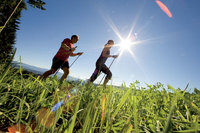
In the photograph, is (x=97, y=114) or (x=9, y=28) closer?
(x=97, y=114)

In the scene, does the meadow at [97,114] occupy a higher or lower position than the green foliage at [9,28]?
lower

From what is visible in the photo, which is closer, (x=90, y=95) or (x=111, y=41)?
(x=90, y=95)

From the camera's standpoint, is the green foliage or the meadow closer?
the meadow

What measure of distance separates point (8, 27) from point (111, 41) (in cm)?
1491

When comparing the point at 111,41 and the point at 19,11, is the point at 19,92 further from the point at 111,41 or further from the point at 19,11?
the point at 19,11

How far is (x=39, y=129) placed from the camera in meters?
0.67

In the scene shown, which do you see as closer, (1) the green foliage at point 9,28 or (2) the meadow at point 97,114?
(2) the meadow at point 97,114

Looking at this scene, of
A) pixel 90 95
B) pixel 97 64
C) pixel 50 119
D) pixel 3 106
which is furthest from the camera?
pixel 97 64

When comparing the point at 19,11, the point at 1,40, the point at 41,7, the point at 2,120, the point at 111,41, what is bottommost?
the point at 2,120

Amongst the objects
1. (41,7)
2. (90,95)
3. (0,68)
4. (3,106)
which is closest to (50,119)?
(3,106)

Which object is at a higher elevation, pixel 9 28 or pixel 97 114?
pixel 9 28

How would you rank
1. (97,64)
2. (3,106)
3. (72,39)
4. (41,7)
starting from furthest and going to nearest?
(41,7), (72,39), (97,64), (3,106)

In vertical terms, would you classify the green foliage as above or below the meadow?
above

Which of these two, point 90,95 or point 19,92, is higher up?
point 90,95
